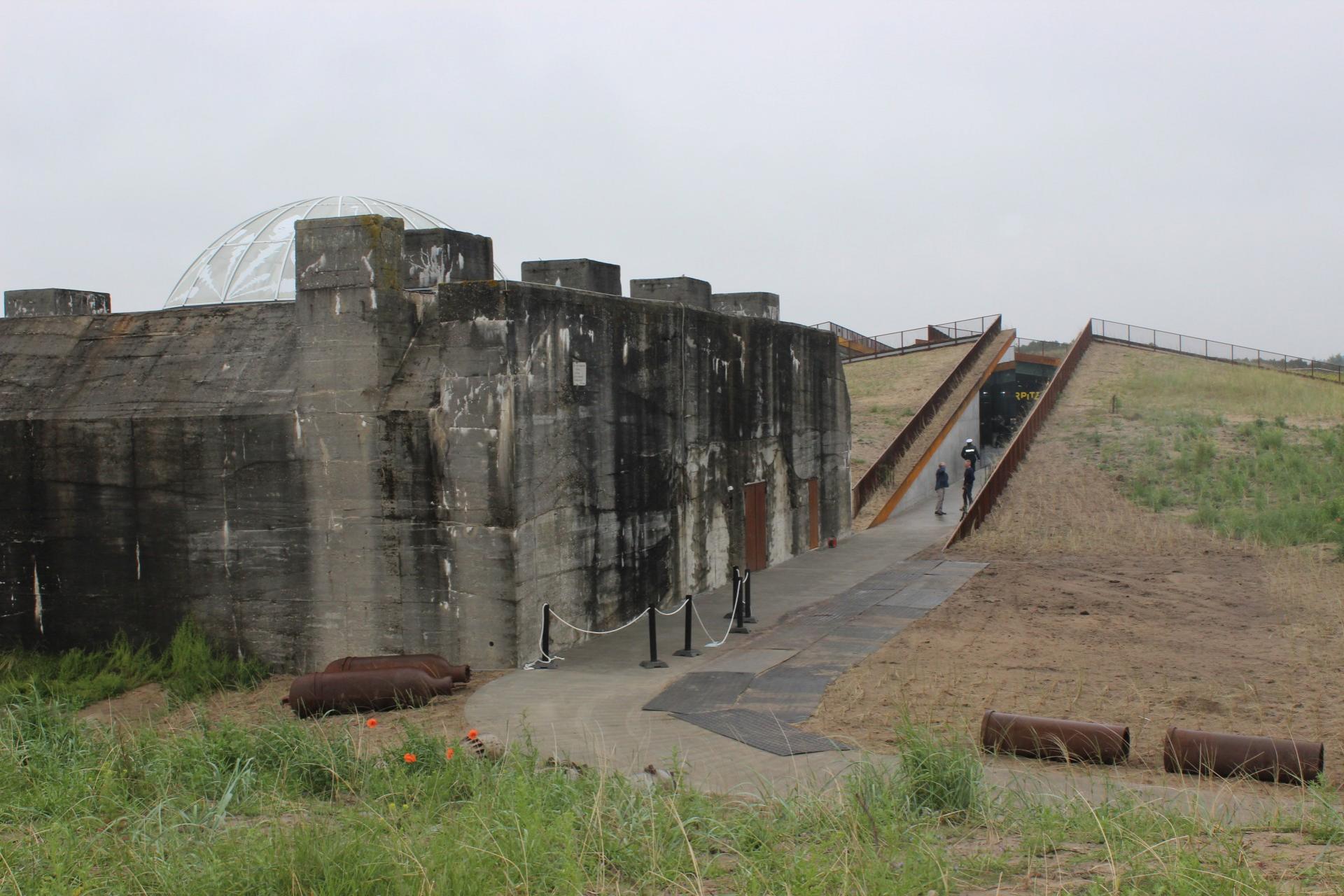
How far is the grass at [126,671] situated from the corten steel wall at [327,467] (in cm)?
25

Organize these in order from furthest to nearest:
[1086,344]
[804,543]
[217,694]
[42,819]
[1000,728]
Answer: [1086,344] < [804,543] < [217,694] < [1000,728] < [42,819]

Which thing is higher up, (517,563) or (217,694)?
(517,563)

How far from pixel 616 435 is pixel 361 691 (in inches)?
209

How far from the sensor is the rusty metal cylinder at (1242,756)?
8.05 m

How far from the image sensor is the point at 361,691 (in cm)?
1095

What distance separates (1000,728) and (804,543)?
13262 mm

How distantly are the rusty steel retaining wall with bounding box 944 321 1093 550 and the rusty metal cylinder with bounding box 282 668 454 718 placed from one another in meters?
13.0

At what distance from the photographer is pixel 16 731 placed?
32.3 feet

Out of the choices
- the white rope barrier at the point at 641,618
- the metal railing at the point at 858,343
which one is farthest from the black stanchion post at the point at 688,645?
the metal railing at the point at 858,343

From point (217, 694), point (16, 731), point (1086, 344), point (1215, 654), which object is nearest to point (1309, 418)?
point (1086, 344)

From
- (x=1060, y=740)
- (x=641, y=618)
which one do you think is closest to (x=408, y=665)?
(x=641, y=618)

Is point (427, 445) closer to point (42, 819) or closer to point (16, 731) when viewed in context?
point (16, 731)

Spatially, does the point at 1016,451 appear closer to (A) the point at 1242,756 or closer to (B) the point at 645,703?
(B) the point at 645,703

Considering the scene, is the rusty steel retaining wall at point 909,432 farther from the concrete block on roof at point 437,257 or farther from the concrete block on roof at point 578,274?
the concrete block on roof at point 437,257
